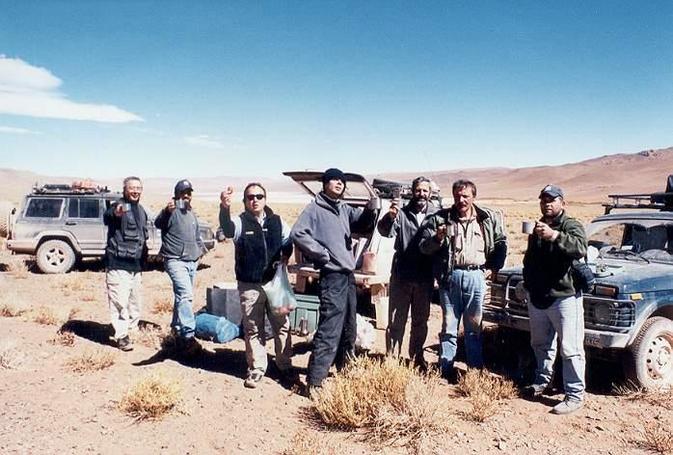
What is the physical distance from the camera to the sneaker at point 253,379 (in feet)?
16.3

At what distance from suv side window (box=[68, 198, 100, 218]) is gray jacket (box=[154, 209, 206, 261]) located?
660 centimetres

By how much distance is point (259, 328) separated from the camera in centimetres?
502

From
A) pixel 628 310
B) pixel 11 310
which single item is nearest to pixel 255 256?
pixel 628 310

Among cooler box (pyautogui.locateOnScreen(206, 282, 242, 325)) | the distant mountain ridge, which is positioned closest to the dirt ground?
cooler box (pyautogui.locateOnScreen(206, 282, 242, 325))

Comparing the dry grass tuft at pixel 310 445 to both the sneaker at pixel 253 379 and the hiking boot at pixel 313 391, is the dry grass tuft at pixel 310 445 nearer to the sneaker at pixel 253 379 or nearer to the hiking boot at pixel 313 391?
the hiking boot at pixel 313 391

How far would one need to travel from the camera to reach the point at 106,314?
8.16m

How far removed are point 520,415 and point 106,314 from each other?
6.34 metres

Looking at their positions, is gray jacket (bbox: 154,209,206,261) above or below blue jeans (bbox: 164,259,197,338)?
above

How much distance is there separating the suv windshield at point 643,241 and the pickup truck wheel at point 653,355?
3.33ft

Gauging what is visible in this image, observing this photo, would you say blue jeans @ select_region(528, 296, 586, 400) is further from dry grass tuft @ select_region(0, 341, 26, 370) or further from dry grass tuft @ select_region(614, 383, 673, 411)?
dry grass tuft @ select_region(0, 341, 26, 370)

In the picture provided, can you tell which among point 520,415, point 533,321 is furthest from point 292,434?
point 533,321

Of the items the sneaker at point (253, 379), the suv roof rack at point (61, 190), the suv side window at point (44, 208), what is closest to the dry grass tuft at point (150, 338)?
the sneaker at point (253, 379)

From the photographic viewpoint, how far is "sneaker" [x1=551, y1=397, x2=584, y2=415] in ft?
14.5

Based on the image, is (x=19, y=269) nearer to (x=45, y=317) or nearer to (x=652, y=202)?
(x=45, y=317)
